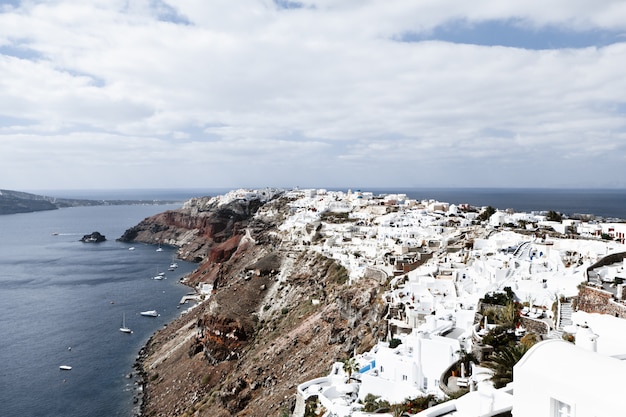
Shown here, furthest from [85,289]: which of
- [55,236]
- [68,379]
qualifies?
[55,236]

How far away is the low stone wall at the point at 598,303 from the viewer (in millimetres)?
16853

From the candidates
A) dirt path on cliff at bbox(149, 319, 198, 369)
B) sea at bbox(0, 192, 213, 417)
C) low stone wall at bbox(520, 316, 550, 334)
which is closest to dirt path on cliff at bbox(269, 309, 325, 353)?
sea at bbox(0, 192, 213, 417)

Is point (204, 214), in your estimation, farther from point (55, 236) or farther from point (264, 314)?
point (264, 314)

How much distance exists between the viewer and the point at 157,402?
33.7 metres

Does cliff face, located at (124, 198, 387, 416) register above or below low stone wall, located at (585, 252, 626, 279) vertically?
below

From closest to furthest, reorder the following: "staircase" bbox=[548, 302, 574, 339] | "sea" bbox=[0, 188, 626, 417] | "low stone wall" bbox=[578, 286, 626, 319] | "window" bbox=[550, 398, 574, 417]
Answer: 1. "window" bbox=[550, 398, 574, 417]
2. "staircase" bbox=[548, 302, 574, 339]
3. "low stone wall" bbox=[578, 286, 626, 319]
4. "sea" bbox=[0, 188, 626, 417]

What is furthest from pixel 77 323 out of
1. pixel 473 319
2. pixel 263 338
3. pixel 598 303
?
pixel 598 303

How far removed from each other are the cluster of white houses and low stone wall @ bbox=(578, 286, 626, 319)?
447mm

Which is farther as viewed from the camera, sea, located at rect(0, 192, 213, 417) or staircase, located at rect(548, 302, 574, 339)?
sea, located at rect(0, 192, 213, 417)

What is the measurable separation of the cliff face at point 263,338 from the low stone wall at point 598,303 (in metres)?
9.93

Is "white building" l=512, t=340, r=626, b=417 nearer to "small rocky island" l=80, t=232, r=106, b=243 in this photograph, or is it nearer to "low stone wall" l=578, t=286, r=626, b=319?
"low stone wall" l=578, t=286, r=626, b=319

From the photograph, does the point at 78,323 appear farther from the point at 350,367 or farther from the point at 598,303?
the point at 598,303

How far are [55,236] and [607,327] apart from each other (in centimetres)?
14866

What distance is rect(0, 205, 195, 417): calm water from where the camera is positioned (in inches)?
1378
